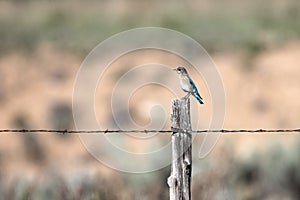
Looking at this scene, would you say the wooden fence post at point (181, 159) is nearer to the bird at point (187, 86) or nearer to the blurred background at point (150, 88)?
the bird at point (187, 86)

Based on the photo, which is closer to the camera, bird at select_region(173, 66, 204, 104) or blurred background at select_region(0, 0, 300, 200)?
bird at select_region(173, 66, 204, 104)

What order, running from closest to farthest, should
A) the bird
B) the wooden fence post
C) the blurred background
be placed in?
1. the wooden fence post
2. the bird
3. the blurred background

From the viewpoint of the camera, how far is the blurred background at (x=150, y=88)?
47.1 ft

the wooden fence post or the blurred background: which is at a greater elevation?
the blurred background

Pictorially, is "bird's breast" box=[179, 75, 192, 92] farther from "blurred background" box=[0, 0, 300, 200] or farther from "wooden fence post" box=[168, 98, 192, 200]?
"blurred background" box=[0, 0, 300, 200]

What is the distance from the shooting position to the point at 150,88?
25969 mm

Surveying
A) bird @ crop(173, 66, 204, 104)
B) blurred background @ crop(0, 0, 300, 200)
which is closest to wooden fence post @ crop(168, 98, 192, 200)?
bird @ crop(173, 66, 204, 104)

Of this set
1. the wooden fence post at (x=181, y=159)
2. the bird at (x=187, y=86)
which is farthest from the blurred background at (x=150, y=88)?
the wooden fence post at (x=181, y=159)

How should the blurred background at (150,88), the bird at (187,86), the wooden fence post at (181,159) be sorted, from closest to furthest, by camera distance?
1. the wooden fence post at (181,159)
2. the bird at (187,86)
3. the blurred background at (150,88)

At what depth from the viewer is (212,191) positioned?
11.5 meters

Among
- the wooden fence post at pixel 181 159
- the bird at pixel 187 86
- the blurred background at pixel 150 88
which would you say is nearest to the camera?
the wooden fence post at pixel 181 159

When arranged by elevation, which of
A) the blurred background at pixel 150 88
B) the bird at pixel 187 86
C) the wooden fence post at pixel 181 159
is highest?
the blurred background at pixel 150 88

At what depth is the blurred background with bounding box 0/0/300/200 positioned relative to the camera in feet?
47.1

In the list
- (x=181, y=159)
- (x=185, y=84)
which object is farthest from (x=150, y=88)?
(x=181, y=159)
